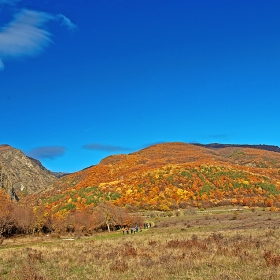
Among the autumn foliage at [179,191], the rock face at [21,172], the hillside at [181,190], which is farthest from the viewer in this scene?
the rock face at [21,172]

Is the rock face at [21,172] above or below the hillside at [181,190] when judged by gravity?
above

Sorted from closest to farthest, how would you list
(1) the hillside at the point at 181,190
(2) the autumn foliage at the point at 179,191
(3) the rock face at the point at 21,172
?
(2) the autumn foliage at the point at 179,191 < (1) the hillside at the point at 181,190 < (3) the rock face at the point at 21,172

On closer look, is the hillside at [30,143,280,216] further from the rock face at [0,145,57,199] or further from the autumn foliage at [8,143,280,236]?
the rock face at [0,145,57,199]

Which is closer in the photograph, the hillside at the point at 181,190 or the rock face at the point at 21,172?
the hillside at the point at 181,190

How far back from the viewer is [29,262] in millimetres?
16172

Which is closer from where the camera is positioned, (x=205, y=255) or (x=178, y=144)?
(x=205, y=255)

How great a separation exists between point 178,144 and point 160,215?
108438mm

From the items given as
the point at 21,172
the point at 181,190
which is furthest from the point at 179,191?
the point at 21,172

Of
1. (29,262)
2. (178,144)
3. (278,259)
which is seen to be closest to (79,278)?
(29,262)

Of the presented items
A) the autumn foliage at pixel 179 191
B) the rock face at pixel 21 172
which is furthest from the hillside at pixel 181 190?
the rock face at pixel 21 172

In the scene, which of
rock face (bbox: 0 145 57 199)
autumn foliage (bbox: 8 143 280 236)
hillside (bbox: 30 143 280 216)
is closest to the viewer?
autumn foliage (bbox: 8 143 280 236)

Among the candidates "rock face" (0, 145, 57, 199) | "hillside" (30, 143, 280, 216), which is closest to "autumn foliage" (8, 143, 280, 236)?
"hillside" (30, 143, 280, 216)

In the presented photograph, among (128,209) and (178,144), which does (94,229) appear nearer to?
(128,209)

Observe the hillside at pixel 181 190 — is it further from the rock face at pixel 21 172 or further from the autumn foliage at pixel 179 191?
the rock face at pixel 21 172
